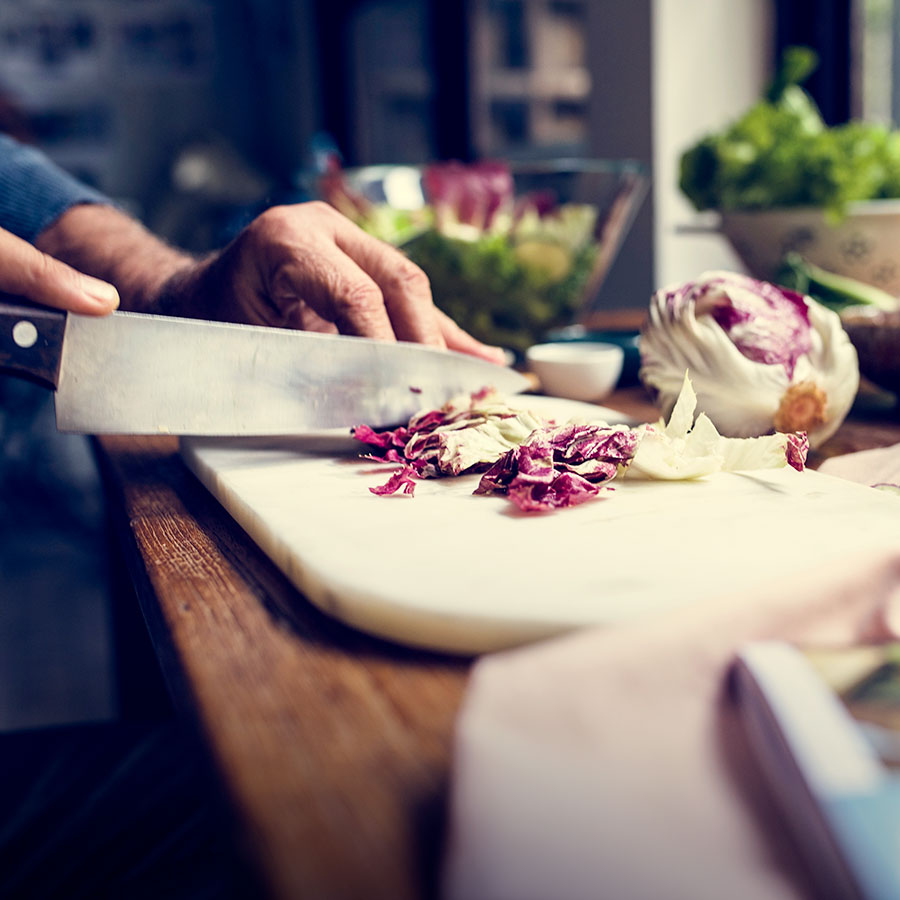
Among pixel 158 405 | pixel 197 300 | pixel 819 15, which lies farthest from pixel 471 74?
pixel 158 405

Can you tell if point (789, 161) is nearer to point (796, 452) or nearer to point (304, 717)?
point (796, 452)

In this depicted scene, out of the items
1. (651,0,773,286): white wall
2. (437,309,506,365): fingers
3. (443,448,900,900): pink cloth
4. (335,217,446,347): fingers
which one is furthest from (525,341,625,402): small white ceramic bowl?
(651,0,773,286): white wall

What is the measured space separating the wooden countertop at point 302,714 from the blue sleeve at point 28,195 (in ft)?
2.75

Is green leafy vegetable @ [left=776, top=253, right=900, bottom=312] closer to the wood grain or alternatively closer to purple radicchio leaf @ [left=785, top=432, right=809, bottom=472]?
purple radicchio leaf @ [left=785, top=432, right=809, bottom=472]

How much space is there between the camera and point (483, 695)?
1.39 feet

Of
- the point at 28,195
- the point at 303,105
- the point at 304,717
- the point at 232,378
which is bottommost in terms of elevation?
the point at 304,717

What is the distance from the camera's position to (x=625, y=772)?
0.41 m

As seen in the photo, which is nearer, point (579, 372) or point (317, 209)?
point (317, 209)

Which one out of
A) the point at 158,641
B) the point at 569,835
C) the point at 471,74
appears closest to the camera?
the point at 569,835

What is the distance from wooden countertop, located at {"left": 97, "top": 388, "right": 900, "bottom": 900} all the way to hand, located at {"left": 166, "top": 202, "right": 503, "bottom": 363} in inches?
13.2

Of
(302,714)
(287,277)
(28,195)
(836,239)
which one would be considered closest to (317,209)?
(287,277)

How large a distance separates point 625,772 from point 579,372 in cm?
84

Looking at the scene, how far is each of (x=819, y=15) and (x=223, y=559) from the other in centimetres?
210

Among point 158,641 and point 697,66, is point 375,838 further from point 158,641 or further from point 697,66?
point 697,66
